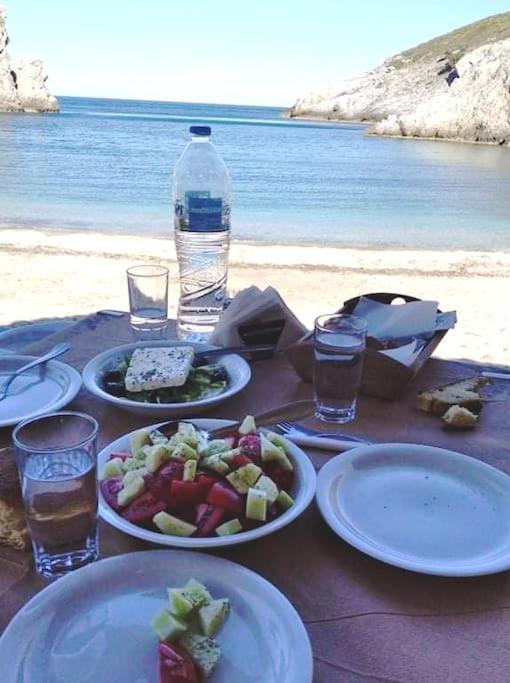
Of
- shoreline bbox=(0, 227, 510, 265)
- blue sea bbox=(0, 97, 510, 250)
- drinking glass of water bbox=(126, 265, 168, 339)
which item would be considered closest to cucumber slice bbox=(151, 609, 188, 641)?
drinking glass of water bbox=(126, 265, 168, 339)

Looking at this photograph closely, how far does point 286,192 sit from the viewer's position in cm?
1838

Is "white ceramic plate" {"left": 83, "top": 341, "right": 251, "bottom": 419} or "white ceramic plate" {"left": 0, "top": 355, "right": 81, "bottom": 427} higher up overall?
"white ceramic plate" {"left": 83, "top": 341, "right": 251, "bottom": 419}

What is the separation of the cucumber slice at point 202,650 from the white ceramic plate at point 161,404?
714mm

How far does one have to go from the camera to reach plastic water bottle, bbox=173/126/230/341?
2127 mm

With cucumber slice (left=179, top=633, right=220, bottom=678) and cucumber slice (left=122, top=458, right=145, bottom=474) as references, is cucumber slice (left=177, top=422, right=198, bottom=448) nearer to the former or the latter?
cucumber slice (left=122, top=458, right=145, bottom=474)

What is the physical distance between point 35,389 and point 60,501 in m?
0.75

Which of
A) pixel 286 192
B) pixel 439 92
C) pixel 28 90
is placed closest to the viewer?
pixel 286 192

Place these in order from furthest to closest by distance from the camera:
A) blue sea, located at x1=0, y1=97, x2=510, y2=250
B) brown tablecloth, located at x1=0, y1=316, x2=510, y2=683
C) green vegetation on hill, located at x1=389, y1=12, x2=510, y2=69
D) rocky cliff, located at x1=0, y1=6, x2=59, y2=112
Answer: green vegetation on hill, located at x1=389, y1=12, x2=510, y2=69 < rocky cliff, located at x1=0, y1=6, x2=59, y2=112 < blue sea, located at x1=0, y1=97, x2=510, y2=250 < brown tablecloth, located at x1=0, y1=316, x2=510, y2=683

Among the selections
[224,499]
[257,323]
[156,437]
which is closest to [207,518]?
[224,499]

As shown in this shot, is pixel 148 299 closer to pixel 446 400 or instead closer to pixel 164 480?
pixel 446 400

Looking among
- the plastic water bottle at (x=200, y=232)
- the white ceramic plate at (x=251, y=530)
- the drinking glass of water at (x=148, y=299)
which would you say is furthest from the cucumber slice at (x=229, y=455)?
the plastic water bottle at (x=200, y=232)

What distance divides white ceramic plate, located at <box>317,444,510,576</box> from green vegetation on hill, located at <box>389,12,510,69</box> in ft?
276

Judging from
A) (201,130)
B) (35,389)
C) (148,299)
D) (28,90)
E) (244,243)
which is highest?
(201,130)

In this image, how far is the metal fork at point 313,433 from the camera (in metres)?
1.43
